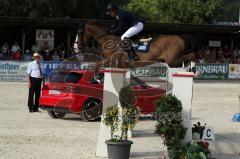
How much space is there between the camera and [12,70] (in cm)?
3406

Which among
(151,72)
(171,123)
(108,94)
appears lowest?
(171,123)

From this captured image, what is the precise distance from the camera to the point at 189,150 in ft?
37.4

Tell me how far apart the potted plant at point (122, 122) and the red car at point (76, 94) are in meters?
6.23

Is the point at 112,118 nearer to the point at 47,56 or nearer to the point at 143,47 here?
the point at 143,47

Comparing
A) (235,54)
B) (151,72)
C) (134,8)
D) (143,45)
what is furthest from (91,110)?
(134,8)

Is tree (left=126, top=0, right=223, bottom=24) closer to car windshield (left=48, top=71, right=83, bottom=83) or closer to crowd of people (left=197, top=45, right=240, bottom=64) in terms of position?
crowd of people (left=197, top=45, right=240, bottom=64)

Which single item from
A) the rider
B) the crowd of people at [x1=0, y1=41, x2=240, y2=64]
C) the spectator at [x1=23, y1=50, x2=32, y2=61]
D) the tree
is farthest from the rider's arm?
the tree

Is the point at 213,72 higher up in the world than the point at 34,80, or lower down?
higher up

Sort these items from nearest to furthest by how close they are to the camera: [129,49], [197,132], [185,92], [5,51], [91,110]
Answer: [185,92]
[197,132]
[129,49]
[91,110]
[5,51]

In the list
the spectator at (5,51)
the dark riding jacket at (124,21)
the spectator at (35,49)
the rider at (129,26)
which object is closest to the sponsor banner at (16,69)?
the spectator at (5,51)

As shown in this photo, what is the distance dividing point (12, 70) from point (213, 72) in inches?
535

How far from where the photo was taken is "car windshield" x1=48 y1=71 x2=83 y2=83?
1847 cm

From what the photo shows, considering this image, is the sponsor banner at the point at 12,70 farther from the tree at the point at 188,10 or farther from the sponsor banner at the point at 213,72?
the tree at the point at 188,10

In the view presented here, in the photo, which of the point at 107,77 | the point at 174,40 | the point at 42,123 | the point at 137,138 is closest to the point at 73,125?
the point at 42,123
